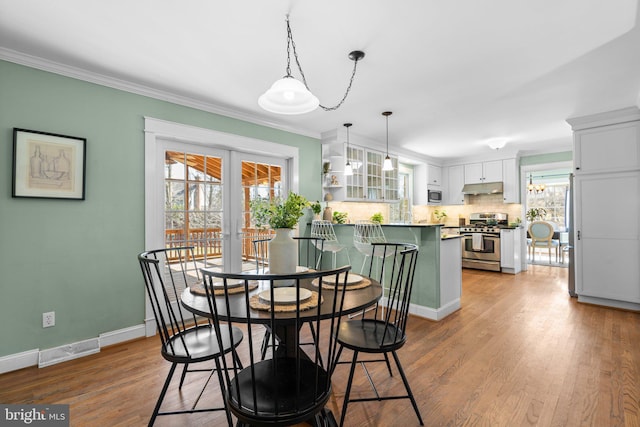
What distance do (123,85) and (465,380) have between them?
3771 millimetres

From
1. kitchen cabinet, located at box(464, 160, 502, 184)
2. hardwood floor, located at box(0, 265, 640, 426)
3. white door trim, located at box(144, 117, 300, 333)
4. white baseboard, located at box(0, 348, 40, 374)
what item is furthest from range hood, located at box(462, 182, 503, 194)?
white baseboard, located at box(0, 348, 40, 374)

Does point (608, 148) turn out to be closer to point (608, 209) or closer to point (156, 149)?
point (608, 209)

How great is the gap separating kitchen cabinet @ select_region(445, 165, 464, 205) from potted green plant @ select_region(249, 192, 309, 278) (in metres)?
6.04

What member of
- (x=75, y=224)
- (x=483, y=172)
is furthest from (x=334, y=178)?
(x=483, y=172)

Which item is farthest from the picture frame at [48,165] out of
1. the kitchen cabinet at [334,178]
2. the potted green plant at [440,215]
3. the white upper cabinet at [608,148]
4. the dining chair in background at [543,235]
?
the dining chair in background at [543,235]

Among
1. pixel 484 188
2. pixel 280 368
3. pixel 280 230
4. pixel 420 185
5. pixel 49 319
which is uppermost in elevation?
pixel 420 185

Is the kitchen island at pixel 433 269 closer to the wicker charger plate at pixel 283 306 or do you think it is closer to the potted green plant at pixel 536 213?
the wicker charger plate at pixel 283 306

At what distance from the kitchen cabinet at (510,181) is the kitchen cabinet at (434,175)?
1300 mm

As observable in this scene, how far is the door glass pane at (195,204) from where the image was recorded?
10.9ft

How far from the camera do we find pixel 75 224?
2.63 m

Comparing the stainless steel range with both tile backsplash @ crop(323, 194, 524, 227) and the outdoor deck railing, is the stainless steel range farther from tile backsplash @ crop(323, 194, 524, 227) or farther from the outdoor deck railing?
the outdoor deck railing

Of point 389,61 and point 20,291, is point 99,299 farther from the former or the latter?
point 389,61

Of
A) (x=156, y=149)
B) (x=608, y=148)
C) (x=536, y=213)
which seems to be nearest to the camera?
(x=156, y=149)

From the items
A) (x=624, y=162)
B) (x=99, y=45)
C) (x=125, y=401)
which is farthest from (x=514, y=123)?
(x=125, y=401)
